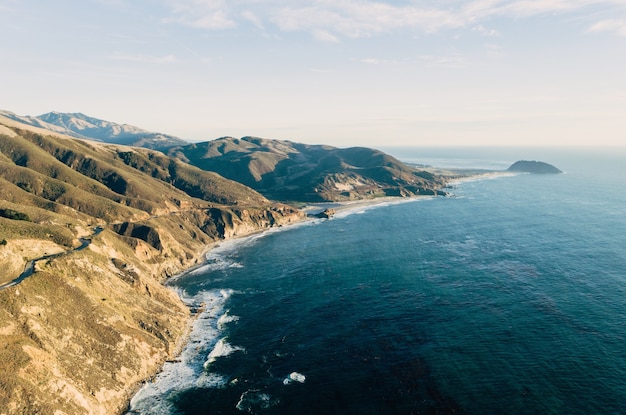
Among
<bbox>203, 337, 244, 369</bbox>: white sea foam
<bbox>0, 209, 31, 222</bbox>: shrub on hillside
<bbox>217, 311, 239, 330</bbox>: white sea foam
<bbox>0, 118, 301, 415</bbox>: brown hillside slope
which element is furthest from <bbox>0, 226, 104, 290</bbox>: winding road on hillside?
<bbox>217, 311, 239, 330</bbox>: white sea foam

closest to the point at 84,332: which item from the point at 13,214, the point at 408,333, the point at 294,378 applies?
the point at 294,378

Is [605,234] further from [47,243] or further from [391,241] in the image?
[47,243]

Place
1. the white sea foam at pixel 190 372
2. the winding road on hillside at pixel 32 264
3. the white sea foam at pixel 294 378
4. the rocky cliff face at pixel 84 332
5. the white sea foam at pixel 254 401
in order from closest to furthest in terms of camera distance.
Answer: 1. the rocky cliff face at pixel 84 332
2. the white sea foam at pixel 254 401
3. the white sea foam at pixel 190 372
4. the white sea foam at pixel 294 378
5. the winding road on hillside at pixel 32 264

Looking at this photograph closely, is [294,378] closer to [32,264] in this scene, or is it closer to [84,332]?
[84,332]

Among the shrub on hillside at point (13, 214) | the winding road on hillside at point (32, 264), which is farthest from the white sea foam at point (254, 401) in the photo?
the shrub on hillside at point (13, 214)

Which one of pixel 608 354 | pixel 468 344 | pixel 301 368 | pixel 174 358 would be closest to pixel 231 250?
pixel 174 358

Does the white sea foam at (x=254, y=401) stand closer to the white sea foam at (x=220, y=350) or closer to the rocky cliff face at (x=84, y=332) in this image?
the white sea foam at (x=220, y=350)
